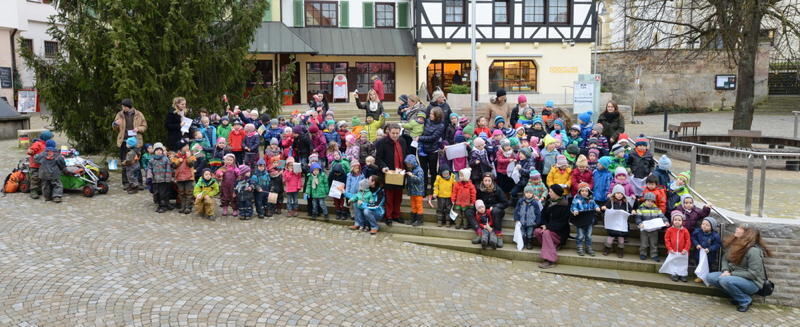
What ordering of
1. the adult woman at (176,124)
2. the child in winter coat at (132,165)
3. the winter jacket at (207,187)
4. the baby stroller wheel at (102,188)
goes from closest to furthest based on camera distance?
1. the winter jacket at (207,187)
2. the baby stroller wheel at (102,188)
3. the child in winter coat at (132,165)
4. the adult woman at (176,124)

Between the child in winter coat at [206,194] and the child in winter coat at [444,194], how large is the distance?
161 inches

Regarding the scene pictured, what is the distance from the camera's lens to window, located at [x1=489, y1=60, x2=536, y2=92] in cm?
3100

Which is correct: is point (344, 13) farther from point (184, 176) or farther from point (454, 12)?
point (184, 176)

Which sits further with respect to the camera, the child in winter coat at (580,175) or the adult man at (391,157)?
the adult man at (391,157)

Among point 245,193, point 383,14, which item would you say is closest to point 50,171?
point 245,193

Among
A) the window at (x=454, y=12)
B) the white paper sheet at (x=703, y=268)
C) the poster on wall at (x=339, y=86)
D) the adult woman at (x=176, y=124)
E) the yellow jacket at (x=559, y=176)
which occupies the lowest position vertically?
the white paper sheet at (x=703, y=268)

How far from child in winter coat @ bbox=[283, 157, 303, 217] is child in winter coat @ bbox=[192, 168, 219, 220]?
4.25 ft

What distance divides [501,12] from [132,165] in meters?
21.2

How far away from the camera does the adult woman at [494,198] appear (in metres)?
10.4

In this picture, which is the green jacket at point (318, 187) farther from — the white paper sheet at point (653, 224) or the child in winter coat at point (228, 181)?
the white paper sheet at point (653, 224)

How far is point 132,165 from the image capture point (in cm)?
1304

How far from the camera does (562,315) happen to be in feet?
26.1

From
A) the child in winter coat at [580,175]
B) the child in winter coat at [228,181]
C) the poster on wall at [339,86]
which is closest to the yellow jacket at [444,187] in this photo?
the child in winter coat at [580,175]

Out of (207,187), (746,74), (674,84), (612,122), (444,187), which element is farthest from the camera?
(674,84)
